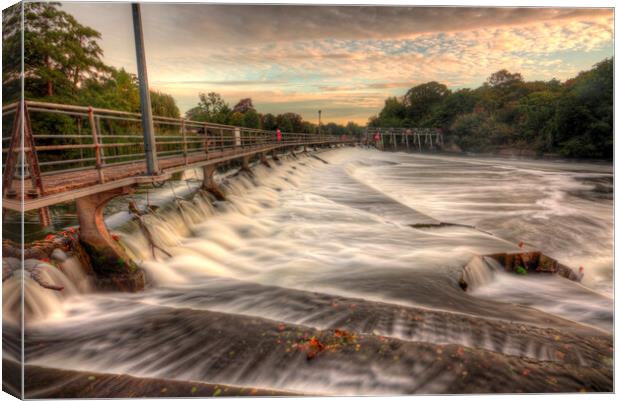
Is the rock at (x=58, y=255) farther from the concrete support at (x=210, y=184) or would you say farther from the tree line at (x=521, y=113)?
the concrete support at (x=210, y=184)

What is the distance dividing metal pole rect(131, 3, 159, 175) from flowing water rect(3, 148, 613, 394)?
0.88 m

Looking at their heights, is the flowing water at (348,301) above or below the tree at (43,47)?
below

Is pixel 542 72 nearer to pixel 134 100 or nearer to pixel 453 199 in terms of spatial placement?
pixel 453 199

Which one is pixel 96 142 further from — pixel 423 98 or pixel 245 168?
pixel 245 168

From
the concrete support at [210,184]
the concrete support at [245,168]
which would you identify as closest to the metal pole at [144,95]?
the concrete support at [210,184]

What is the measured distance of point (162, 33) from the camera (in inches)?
143

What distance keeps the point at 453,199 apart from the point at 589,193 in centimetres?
243

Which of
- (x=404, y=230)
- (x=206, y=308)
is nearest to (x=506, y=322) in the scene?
(x=206, y=308)

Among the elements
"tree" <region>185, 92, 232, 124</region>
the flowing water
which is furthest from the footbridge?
"tree" <region>185, 92, 232, 124</region>

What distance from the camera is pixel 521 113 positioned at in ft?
14.7

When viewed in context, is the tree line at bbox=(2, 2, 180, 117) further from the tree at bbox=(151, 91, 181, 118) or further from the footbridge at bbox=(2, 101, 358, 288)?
the tree at bbox=(151, 91, 181, 118)

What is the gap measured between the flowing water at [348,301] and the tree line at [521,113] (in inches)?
14.8

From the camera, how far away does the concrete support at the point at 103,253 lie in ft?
10.6

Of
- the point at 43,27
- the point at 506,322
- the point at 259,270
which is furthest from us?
the point at 259,270
